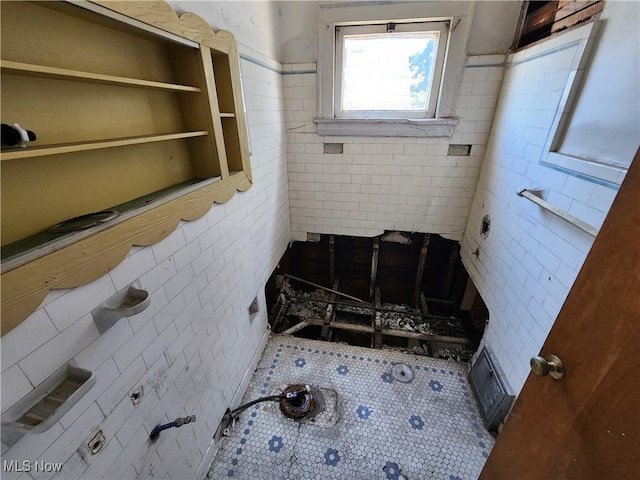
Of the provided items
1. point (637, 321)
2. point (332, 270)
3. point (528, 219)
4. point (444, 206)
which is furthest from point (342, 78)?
point (637, 321)

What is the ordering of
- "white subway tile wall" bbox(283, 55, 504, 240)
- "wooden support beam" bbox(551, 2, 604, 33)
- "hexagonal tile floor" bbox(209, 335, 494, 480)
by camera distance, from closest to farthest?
"wooden support beam" bbox(551, 2, 604, 33), "hexagonal tile floor" bbox(209, 335, 494, 480), "white subway tile wall" bbox(283, 55, 504, 240)

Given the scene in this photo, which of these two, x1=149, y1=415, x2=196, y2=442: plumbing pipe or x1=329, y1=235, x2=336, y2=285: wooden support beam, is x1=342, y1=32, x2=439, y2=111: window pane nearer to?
x1=329, y1=235, x2=336, y2=285: wooden support beam

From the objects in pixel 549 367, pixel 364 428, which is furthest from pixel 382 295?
pixel 549 367

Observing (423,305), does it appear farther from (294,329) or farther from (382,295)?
(294,329)

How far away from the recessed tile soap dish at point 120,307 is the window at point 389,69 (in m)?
2.37

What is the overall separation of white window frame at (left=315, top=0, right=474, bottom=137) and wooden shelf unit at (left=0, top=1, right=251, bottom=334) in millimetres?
1148

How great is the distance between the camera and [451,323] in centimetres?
313

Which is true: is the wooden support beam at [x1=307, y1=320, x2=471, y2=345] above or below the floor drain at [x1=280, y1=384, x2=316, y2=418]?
below

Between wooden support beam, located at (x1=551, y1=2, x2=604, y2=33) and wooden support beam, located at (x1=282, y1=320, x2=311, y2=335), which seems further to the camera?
wooden support beam, located at (x1=282, y1=320, x2=311, y2=335)

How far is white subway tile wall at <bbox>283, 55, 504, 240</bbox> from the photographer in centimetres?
244

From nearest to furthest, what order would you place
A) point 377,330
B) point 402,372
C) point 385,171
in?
point 402,372 < point 385,171 < point 377,330

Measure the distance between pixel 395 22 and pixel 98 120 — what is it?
2375 mm

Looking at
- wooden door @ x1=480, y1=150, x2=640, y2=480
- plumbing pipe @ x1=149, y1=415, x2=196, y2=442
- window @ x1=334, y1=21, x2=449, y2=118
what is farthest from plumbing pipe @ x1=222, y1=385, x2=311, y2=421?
window @ x1=334, y1=21, x2=449, y2=118

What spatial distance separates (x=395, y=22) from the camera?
88.6 inches
